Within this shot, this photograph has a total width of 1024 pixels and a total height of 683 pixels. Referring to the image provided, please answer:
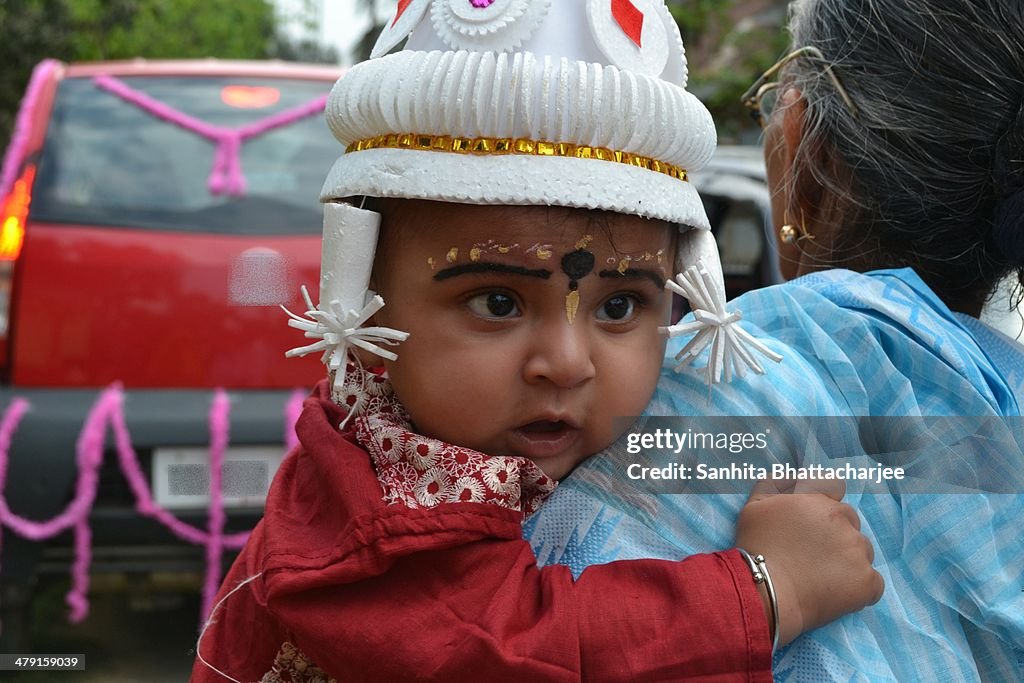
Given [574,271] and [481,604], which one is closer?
[481,604]

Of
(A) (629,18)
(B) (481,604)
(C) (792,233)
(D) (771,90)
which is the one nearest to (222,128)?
(D) (771,90)

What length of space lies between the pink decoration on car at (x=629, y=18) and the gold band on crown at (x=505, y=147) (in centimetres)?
17

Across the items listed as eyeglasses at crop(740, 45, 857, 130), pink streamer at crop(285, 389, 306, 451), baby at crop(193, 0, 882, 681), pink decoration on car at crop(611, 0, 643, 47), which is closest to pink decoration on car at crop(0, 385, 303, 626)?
pink streamer at crop(285, 389, 306, 451)

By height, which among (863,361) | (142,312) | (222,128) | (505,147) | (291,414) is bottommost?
(291,414)

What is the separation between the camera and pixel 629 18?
141 centimetres

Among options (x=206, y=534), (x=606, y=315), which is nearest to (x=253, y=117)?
(x=206, y=534)

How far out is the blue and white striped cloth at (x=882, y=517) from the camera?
4.37 ft

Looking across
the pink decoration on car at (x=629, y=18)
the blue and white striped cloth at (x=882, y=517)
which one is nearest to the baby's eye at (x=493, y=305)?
the blue and white striped cloth at (x=882, y=517)

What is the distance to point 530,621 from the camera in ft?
4.01

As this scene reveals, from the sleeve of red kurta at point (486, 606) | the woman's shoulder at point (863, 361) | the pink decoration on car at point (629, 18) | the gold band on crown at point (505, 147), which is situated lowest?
the sleeve of red kurta at point (486, 606)

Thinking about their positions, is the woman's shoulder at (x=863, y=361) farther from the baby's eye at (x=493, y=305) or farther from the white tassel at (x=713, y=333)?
the baby's eye at (x=493, y=305)

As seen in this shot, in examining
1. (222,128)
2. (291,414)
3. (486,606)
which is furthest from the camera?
(222,128)

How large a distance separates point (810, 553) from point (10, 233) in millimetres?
2905

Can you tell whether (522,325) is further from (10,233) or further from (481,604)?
(10,233)
